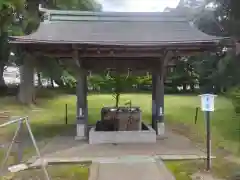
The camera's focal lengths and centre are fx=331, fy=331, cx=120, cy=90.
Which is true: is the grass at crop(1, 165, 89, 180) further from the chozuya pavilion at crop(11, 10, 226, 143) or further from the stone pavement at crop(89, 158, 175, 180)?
the chozuya pavilion at crop(11, 10, 226, 143)

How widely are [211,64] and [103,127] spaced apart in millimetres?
16025

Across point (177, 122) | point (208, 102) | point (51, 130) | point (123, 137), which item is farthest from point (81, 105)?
point (177, 122)

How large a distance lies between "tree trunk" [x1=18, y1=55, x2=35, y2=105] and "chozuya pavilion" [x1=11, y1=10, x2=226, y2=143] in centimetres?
779

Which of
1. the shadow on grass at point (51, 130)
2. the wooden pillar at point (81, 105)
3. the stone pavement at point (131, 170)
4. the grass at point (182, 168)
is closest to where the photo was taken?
the stone pavement at point (131, 170)

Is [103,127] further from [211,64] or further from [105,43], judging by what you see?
[211,64]

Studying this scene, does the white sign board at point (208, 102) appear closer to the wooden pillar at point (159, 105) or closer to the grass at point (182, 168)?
the grass at point (182, 168)

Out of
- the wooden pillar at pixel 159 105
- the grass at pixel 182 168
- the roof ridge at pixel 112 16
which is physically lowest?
the grass at pixel 182 168

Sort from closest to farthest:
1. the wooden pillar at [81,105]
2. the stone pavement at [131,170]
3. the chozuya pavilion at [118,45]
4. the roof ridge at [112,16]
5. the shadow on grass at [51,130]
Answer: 1. the stone pavement at [131,170]
2. the chozuya pavilion at [118,45]
3. the wooden pillar at [81,105]
4. the shadow on grass at [51,130]
5. the roof ridge at [112,16]

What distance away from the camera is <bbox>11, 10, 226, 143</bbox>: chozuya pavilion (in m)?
8.23

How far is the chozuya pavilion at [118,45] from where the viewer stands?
324 inches

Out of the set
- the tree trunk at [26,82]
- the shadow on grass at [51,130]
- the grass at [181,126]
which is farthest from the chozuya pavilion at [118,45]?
the tree trunk at [26,82]

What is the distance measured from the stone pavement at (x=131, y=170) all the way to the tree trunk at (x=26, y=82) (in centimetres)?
1189

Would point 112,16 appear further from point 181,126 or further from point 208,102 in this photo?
point 208,102

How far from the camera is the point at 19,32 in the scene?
1547cm
